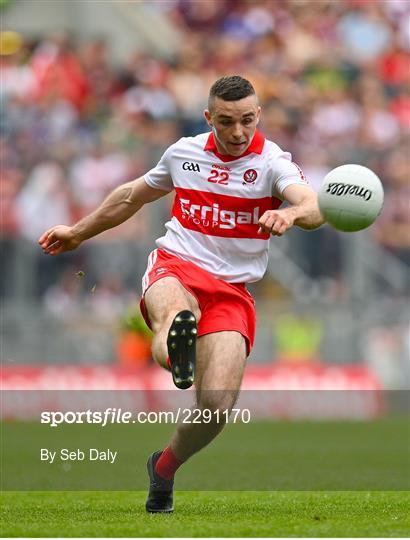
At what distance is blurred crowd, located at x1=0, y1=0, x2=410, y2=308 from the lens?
1919cm

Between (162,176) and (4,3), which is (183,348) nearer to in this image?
(162,176)

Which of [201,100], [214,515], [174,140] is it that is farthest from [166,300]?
[201,100]

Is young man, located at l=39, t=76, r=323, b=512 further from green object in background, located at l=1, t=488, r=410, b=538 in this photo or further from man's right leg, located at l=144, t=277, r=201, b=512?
green object in background, located at l=1, t=488, r=410, b=538

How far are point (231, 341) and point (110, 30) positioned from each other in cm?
1732

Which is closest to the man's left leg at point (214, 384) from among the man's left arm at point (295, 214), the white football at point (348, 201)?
the man's left arm at point (295, 214)

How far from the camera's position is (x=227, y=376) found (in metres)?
7.91

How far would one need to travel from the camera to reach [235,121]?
8.09m

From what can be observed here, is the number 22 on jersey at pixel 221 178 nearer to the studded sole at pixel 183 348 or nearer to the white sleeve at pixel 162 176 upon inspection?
the white sleeve at pixel 162 176

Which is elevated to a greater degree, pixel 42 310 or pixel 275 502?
pixel 275 502

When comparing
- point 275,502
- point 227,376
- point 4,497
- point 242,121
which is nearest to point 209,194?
point 242,121

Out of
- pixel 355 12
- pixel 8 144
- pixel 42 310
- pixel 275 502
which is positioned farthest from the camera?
pixel 355 12

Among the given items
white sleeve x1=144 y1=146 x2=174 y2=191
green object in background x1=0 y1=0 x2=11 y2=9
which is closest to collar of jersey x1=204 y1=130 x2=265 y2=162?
white sleeve x1=144 y1=146 x2=174 y2=191

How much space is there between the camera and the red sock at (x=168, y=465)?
845cm

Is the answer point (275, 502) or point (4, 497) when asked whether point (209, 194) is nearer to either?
point (275, 502)
